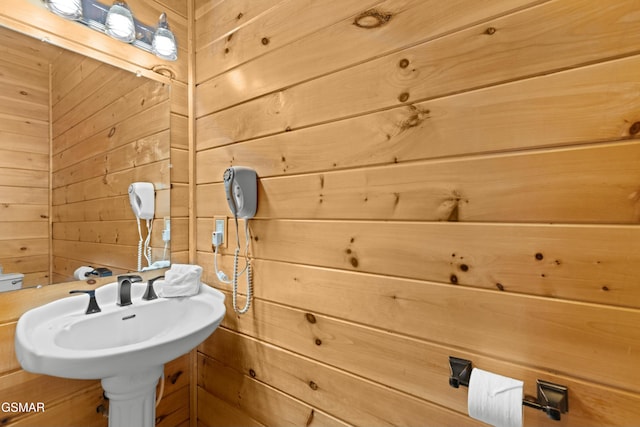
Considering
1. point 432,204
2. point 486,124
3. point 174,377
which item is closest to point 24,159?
point 174,377

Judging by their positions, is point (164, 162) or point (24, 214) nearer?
point (24, 214)

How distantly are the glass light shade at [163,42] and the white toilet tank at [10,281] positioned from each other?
1.07m

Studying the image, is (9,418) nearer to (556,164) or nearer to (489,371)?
(489,371)

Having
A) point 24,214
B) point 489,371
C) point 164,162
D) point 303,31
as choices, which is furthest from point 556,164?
point 24,214

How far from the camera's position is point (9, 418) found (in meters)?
0.98

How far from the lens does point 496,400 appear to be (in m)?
0.65

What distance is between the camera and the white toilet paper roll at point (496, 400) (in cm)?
63

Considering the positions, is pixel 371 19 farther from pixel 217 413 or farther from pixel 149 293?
pixel 217 413

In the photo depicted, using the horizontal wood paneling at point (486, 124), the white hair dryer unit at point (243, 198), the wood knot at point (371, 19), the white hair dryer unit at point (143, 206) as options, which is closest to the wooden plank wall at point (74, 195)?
the white hair dryer unit at point (143, 206)

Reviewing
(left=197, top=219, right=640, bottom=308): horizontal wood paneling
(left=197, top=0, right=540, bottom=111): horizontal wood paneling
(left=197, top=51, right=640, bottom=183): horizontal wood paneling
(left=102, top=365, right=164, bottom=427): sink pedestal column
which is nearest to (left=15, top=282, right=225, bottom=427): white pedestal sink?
(left=102, top=365, right=164, bottom=427): sink pedestal column

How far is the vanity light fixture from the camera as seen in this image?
1101 mm

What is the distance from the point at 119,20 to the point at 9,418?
59.7 inches

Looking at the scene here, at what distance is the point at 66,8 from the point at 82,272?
101 centimetres

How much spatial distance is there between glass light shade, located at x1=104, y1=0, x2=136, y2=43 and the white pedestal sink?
1.05 meters
